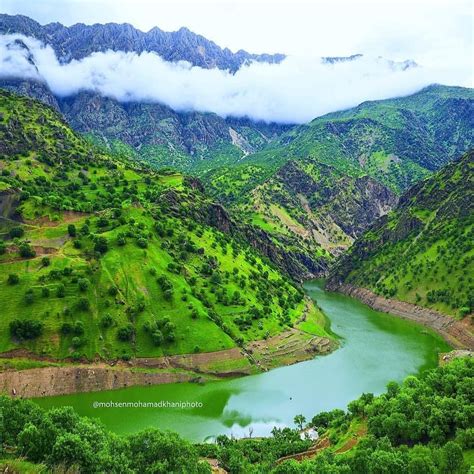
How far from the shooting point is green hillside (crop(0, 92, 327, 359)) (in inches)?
4643

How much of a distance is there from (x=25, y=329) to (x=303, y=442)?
6662 centimetres

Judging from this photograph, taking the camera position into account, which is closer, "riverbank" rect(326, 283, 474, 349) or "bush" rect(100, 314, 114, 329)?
"bush" rect(100, 314, 114, 329)

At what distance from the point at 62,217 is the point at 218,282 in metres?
50.4

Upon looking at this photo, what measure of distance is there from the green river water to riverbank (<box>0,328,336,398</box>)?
2161 mm

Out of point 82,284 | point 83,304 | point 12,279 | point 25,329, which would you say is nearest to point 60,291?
point 82,284

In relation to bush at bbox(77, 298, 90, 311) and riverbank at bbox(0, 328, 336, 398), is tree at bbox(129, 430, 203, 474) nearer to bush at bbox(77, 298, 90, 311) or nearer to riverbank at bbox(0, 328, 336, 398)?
riverbank at bbox(0, 328, 336, 398)

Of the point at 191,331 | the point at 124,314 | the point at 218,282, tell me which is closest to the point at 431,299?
the point at 218,282

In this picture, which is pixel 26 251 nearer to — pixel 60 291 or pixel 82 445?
pixel 60 291

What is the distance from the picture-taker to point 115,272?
13200 centimetres

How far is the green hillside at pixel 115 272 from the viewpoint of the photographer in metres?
118

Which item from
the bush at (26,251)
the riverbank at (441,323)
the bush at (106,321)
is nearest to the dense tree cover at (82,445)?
the bush at (106,321)

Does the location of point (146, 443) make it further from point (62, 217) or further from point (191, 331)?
point (62, 217)

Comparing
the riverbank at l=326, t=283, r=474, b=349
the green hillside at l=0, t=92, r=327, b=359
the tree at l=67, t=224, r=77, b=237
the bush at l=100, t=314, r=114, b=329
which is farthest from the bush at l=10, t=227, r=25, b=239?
the riverbank at l=326, t=283, r=474, b=349

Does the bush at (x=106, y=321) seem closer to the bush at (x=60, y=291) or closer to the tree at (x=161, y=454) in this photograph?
the bush at (x=60, y=291)
